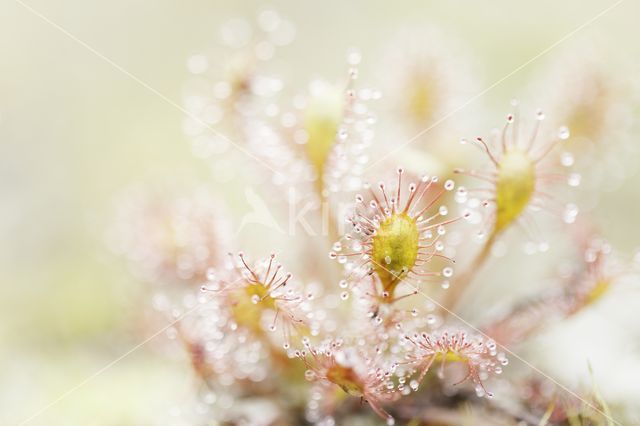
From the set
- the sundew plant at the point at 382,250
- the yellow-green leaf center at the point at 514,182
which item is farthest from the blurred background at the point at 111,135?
the yellow-green leaf center at the point at 514,182

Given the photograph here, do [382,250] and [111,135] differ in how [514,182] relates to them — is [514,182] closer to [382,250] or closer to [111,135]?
[382,250]

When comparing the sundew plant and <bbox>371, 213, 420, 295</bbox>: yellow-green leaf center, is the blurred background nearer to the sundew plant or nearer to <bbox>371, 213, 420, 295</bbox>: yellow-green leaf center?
the sundew plant

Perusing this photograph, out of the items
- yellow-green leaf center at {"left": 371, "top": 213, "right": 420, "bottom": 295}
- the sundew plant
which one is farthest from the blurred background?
yellow-green leaf center at {"left": 371, "top": 213, "right": 420, "bottom": 295}

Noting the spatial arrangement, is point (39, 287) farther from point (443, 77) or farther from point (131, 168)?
point (443, 77)

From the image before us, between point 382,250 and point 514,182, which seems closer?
point 382,250

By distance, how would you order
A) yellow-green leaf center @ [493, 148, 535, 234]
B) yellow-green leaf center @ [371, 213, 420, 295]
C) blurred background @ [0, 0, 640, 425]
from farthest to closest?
blurred background @ [0, 0, 640, 425] < yellow-green leaf center @ [493, 148, 535, 234] < yellow-green leaf center @ [371, 213, 420, 295]

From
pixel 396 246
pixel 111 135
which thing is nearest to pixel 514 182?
pixel 396 246
